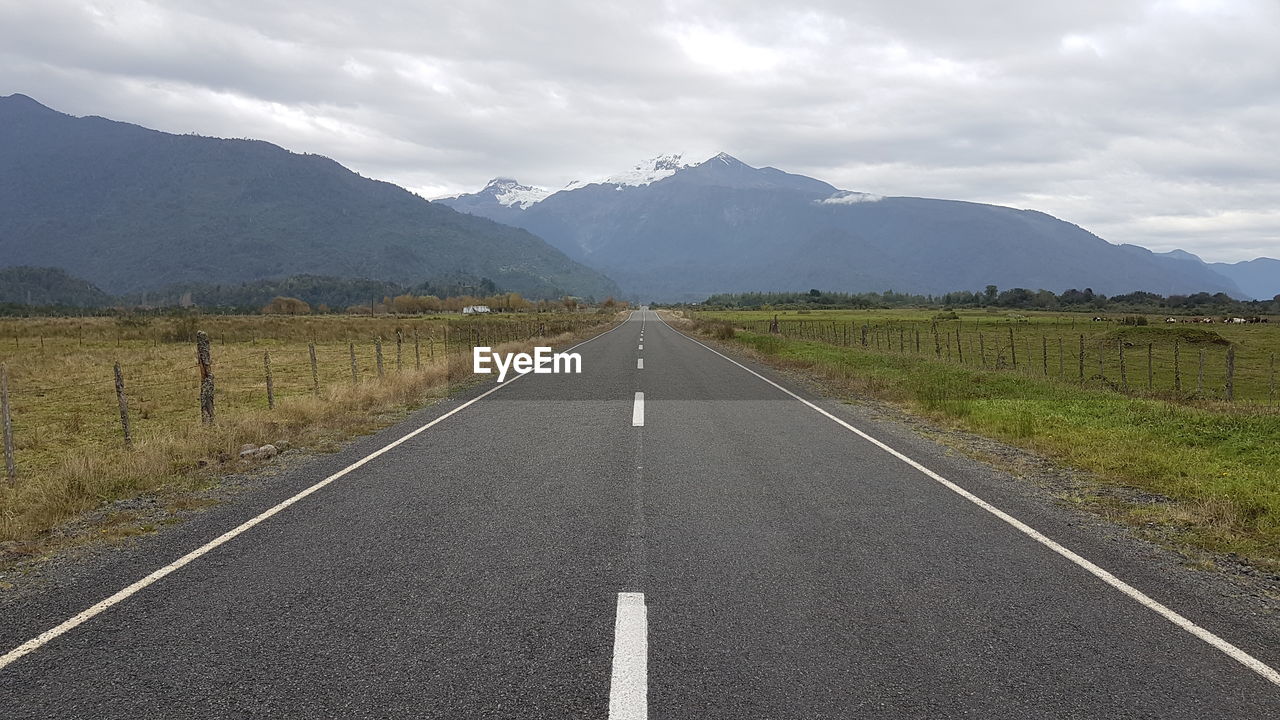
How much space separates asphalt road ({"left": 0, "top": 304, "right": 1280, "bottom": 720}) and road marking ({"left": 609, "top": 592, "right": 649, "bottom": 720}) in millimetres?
15

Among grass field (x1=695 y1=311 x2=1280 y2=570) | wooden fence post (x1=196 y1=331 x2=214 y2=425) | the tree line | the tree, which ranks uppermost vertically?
the tree

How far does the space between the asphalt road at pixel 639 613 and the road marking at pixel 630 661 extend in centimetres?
2

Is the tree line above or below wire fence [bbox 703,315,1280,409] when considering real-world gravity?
above

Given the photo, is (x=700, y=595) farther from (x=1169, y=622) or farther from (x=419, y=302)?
(x=419, y=302)

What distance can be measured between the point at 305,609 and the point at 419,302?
7688 inches

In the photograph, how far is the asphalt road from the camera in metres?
3.40

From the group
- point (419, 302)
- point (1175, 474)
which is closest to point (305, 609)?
point (1175, 474)

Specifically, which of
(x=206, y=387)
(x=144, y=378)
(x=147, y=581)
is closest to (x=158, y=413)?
(x=206, y=387)

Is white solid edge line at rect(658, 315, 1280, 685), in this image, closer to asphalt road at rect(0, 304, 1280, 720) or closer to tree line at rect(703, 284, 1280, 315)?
asphalt road at rect(0, 304, 1280, 720)

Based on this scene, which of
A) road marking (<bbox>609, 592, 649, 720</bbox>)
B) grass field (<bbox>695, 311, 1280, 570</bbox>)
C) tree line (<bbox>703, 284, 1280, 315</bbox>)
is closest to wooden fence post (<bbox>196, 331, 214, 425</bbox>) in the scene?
road marking (<bbox>609, 592, 649, 720</bbox>)

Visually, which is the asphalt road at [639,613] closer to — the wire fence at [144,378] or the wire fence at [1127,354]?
the wire fence at [144,378]

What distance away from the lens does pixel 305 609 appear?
4410mm

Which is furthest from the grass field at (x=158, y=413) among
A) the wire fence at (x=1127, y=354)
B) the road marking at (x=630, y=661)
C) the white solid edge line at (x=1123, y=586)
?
A: the wire fence at (x=1127, y=354)

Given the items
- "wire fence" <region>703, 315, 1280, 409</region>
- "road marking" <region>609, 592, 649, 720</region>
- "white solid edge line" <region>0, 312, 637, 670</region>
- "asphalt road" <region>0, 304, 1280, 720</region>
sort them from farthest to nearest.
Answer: "wire fence" <region>703, 315, 1280, 409</region> < "white solid edge line" <region>0, 312, 637, 670</region> < "asphalt road" <region>0, 304, 1280, 720</region> < "road marking" <region>609, 592, 649, 720</region>
